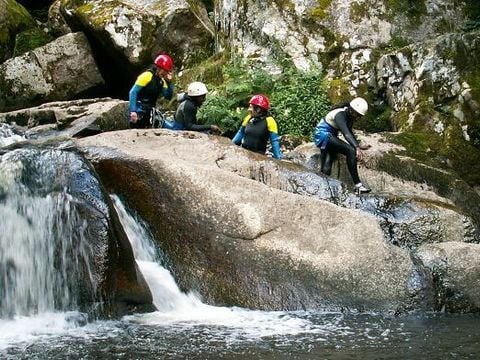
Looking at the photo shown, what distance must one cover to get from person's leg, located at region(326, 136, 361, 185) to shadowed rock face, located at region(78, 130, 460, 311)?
2392mm

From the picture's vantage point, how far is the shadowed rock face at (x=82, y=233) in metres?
6.84

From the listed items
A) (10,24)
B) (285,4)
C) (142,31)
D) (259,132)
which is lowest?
(259,132)

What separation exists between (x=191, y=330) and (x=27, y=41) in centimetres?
1559

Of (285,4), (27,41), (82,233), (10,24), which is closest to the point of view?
(82,233)

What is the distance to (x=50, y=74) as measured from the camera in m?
18.5

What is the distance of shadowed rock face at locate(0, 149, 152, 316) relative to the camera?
684 cm

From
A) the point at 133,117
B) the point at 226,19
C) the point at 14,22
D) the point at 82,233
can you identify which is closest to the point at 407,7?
the point at 226,19

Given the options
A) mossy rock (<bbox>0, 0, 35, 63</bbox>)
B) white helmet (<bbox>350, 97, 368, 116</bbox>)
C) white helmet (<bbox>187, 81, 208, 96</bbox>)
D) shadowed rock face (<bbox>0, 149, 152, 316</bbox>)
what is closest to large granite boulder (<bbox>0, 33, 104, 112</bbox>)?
mossy rock (<bbox>0, 0, 35, 63</bbox>)

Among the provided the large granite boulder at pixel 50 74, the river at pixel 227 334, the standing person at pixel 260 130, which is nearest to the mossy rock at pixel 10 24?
the large granite boulder at pixel 50 74

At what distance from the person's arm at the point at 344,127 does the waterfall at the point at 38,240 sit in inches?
198

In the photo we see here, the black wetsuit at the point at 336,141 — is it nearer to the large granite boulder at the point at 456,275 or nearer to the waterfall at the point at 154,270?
the large granite boulder at the point at 456,275

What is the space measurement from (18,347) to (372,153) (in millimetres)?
7865

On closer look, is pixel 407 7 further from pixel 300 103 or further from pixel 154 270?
pixel 154 270

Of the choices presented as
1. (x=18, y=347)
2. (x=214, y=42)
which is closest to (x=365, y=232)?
(x=18, y=347)
